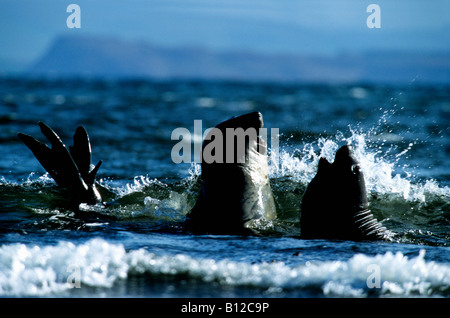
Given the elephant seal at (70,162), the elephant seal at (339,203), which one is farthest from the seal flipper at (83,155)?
the elephant seal at (339,203)

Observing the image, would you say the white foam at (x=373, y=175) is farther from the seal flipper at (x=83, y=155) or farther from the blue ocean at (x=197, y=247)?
the seal flipper at (x=83, y=155)

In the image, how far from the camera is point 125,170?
12477 millimetres

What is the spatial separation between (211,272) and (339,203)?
1.68 metres

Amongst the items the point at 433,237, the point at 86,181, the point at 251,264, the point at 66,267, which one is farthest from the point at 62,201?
the point at 433,237

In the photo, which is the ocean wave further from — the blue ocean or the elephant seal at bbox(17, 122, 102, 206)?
the elephant seal at bbox(17, 122, 102, 206)

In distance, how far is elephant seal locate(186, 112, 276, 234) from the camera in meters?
7.26

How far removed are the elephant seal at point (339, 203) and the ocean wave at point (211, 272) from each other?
73 cm

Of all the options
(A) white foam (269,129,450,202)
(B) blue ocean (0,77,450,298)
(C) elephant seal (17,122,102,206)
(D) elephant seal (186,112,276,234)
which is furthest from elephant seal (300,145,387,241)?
(C) elephant seal (17,122,102,206)

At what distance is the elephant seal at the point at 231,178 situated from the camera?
726cm

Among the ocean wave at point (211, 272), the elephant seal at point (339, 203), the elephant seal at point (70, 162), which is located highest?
the elephant seal at point (70, 162)

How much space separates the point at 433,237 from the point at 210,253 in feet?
9.21

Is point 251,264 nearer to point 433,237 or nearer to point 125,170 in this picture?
point 433,237

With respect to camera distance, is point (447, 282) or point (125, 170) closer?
point (447, 282)
